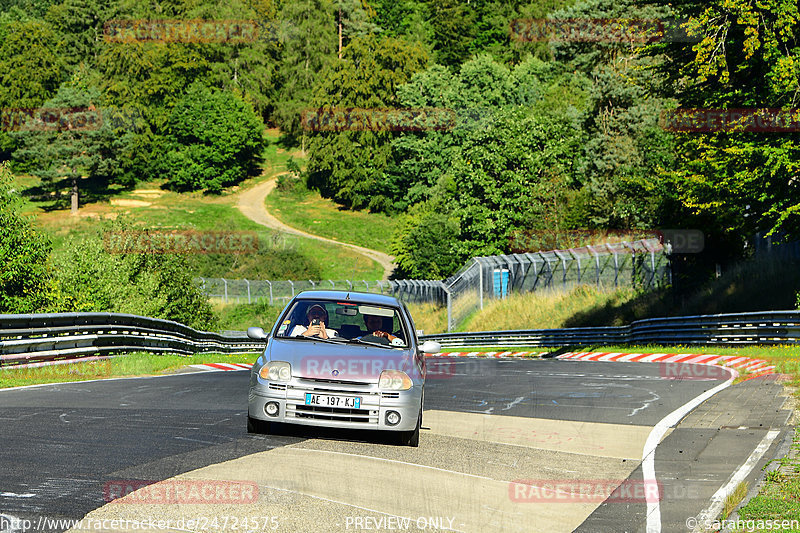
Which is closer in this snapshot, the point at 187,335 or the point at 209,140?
the point at 187,335

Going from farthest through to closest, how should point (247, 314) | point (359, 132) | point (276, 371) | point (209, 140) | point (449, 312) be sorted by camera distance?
1. point (209, 140)
2. point (359, 132)
3. point (247, 314)
4. point (449, 312)
5. point (276, 371)

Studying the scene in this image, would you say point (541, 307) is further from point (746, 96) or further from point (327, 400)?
point (327, 400)

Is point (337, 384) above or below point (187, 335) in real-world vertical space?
above

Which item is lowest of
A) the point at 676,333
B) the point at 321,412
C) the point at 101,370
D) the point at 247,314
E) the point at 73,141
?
the point at 247,314

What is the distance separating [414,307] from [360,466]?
5016cm

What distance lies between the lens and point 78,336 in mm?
21891

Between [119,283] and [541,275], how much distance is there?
21.0 metres

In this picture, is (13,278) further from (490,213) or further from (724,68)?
(490,213)

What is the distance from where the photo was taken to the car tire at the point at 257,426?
10.1 metres

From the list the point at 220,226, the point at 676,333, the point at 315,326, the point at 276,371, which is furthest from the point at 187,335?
the point at 220,226

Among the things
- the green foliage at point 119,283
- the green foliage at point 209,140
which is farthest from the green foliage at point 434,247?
the green foliage at point 209,140

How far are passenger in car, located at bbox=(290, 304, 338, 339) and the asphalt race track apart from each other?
1077 mm

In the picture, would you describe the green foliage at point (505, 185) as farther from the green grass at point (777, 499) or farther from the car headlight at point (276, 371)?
the green grass at point (777, 499)

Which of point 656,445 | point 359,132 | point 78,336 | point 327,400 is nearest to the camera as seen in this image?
point 327,400
